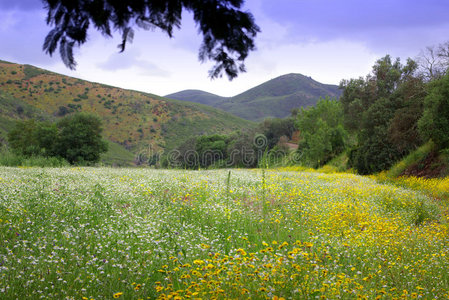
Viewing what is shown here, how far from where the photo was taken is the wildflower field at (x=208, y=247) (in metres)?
3.42

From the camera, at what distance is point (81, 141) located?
32812mm

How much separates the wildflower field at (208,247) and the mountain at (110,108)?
227 ft

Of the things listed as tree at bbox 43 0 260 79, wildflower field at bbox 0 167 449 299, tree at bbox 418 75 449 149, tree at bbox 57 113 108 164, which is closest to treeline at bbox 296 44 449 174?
tree at bbox 418 75 449 149

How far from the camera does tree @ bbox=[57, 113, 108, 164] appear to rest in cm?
3222

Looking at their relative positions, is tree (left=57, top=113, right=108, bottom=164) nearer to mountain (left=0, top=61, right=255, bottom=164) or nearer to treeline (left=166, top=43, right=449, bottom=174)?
treeline (left=166, top=43, right=449, bottom=174)

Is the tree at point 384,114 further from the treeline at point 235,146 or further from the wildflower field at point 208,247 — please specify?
the treeline at point 235,146

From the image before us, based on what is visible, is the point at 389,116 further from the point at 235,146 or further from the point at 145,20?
the point at 235,146

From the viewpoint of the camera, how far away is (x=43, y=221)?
5.23 metres

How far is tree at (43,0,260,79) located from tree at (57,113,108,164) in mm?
30521

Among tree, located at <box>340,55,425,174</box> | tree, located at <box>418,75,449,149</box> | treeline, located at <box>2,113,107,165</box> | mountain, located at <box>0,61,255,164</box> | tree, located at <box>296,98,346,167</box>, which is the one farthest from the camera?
mountain, located at <box>0,61,255,164</box>

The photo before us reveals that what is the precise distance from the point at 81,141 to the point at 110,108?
2837 inches

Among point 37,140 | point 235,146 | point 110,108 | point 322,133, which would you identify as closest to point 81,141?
point 37,140

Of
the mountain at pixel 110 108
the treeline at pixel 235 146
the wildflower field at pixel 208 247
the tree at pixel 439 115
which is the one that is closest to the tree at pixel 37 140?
the wildflower field at pixel 208 247

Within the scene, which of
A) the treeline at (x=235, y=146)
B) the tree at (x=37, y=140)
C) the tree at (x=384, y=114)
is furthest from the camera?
the treeline at (x=235, y=146)
